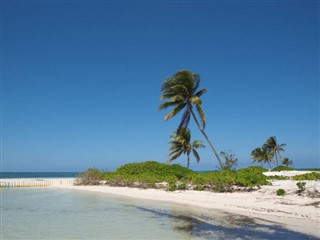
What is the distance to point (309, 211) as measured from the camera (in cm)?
1066

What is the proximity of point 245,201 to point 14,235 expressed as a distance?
30.9 feet

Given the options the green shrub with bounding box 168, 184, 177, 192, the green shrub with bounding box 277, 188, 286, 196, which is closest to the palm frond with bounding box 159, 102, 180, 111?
the green shrub with bounding box 168, 184, 177, 192

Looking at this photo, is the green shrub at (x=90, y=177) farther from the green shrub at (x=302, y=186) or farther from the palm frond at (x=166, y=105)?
the green shrub at (x=302, y=186)

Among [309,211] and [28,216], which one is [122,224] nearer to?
[28,216]

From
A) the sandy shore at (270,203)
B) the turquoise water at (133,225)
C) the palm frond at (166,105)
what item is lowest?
the turquoise water at (133,225)

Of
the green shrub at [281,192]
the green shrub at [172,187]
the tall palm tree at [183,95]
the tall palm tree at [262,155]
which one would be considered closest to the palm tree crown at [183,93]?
the tall palm tree at [183,95]

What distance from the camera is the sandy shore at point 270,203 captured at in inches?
381

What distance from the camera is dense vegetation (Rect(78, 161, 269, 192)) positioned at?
16.0 m

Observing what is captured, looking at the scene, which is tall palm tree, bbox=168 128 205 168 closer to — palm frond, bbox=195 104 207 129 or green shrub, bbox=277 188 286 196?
palm frond, bbox=195 104 207 129

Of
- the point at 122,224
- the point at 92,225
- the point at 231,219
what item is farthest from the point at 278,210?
the point at 92,225

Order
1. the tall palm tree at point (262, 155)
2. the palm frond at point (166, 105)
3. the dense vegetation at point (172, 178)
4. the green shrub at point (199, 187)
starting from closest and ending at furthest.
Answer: the dense vegetation at point (172, 178)
the green shrub at point (199, 187)
the palm frond at point (166, 105)
the tall palm tree at point (262, 155)

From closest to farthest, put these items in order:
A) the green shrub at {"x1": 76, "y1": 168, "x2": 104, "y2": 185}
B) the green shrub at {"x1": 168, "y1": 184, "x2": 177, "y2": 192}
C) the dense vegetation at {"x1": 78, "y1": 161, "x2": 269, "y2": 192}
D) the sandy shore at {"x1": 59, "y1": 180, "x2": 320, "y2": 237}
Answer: the sandy shore at {"x1": 59, "y1": 180, "x2": 320, "y2": 237}
the dense vegetation at {"x1": 78, "y1": 161, "x2": 269, "y2": 192}
the green shrub at {"x1": 168, "y1": 184, "x2": 177, "y2": 192}
the green shrub at {"x1": 76, "y1": 168, "x2": 104, "y2": 185}

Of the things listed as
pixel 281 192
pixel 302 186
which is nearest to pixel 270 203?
pixel 281 192

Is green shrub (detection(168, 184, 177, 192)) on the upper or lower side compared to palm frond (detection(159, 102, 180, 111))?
lower
